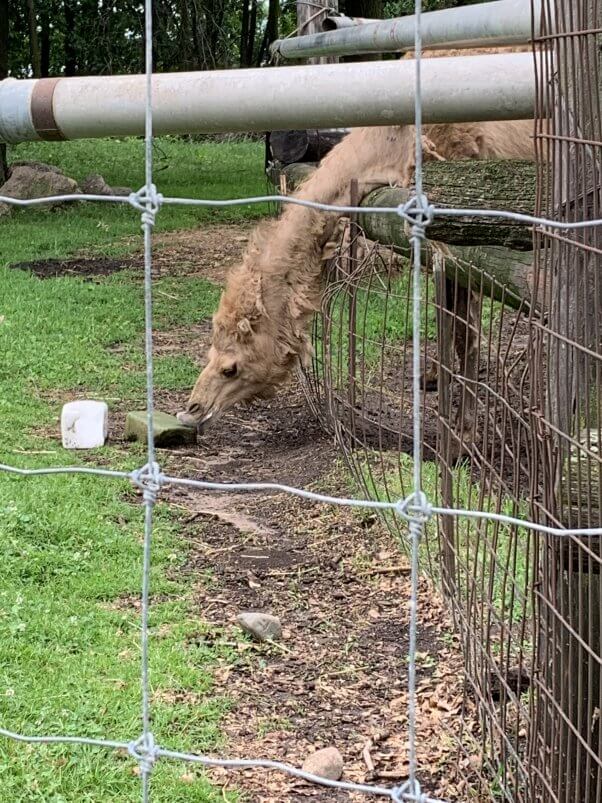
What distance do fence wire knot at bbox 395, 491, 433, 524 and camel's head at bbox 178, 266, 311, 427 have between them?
5.23 m

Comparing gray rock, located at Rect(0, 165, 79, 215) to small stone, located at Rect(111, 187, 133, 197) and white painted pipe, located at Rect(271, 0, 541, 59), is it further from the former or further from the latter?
white painted pipe, located at Rect(271, 0, 541, 59)

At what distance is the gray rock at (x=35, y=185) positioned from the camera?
14656 mm

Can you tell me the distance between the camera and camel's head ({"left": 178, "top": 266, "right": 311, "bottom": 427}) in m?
7.25

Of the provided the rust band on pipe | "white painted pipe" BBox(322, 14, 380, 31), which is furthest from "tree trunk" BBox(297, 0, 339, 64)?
the rust band on pipe

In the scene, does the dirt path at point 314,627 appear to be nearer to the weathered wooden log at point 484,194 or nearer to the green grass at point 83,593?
the green grass at point 83,593

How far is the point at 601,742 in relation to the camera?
2354 mm

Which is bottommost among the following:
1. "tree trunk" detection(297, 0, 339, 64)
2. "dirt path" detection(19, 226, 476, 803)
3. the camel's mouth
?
"dirt path" detection(19, 226, 476, 803)

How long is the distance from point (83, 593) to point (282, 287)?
9.84 feet

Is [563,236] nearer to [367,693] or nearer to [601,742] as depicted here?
[601,742]

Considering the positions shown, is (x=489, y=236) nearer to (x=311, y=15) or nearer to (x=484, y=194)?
(x=484, y=194)

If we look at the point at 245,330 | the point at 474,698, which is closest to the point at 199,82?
the point at 474,698

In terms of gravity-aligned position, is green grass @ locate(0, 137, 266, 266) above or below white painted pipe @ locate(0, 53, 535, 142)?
above

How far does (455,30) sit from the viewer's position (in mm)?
4125

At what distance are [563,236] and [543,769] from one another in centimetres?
127
